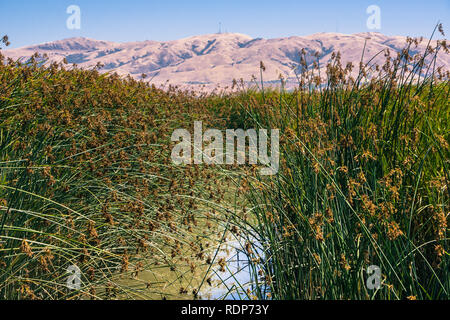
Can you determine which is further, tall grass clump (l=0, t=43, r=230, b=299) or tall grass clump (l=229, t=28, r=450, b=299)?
tall grass clump (l=0, t=43, r=230, b=299)

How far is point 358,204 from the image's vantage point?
2.23 metres

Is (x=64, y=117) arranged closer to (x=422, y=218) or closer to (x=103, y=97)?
(x=103, y=97)

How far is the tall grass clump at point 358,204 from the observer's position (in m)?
1.75

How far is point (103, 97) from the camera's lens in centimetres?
366

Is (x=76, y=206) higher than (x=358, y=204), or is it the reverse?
(x=358, y=204)

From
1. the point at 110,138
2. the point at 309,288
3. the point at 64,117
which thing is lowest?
the point at 309,288

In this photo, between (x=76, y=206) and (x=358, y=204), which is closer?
(x=358, y=204)

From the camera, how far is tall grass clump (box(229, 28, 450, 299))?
68.8 inches

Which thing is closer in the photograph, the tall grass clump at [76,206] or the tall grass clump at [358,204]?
the tall grass clump at [358,204]
